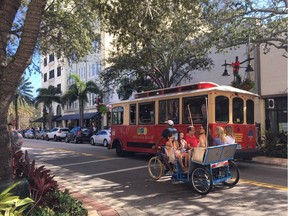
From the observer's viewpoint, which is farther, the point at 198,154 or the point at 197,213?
the point at 198,154

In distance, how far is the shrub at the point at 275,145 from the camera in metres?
16.1

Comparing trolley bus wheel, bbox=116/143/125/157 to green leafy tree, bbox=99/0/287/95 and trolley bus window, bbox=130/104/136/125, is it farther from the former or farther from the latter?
green leafy tree, bbox=99/0/287/95

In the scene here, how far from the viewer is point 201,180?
29.2ft

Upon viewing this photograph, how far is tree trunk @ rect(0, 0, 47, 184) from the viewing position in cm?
561

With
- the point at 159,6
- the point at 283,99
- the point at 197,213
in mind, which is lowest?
the point at 197,213

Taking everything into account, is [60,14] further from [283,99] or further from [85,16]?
[283,99]

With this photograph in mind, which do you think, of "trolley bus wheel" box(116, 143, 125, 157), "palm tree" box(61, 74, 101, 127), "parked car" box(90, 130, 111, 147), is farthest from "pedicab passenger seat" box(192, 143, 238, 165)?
"palm tree" box(61, 74, 101, 127)

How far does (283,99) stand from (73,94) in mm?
26198

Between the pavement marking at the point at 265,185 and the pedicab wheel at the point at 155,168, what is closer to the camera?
the pavement marking at the point at 265,185

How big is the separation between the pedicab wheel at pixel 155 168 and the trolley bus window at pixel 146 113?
15.2 ft

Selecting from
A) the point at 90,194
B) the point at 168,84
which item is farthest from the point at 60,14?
the point at 168,84

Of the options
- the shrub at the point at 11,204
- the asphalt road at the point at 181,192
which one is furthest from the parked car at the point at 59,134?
the shrub at the point at 11,204

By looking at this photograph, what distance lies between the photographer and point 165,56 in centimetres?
2500

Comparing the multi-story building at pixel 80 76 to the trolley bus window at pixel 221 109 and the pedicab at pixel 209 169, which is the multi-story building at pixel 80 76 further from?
the pedicab at pixel 209 169
